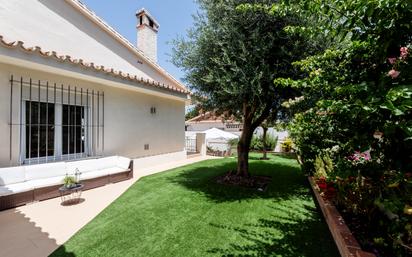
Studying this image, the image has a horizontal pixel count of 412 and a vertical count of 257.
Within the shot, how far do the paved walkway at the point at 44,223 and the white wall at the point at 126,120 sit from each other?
2.69 meters

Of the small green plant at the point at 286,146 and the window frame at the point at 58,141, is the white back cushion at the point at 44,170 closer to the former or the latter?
the window frame at the point at 58,141

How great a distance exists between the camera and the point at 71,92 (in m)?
8.99

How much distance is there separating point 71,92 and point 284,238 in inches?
372

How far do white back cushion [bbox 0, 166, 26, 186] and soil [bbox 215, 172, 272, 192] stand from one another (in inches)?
262

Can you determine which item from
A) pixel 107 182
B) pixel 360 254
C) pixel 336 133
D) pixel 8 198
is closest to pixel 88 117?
pixel 107 182

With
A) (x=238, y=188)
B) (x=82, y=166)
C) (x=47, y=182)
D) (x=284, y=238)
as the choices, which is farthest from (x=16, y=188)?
(x=284, y=238)

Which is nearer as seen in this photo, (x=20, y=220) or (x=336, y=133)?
(x=336, y=133)

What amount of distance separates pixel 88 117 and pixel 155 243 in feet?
24.7

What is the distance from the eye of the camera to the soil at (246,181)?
26.4 feet

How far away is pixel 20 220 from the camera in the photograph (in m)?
5.32

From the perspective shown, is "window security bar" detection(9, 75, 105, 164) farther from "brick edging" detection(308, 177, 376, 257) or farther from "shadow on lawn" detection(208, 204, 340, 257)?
"brick edging" detection(308, 177, 376, 257)

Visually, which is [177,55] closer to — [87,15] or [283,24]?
[283,24]

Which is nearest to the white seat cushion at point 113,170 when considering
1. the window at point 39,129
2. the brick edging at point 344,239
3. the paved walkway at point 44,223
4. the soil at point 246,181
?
the paved walkway at point 44,223

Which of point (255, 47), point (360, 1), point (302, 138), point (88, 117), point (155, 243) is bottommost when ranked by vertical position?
point (155, 243)
